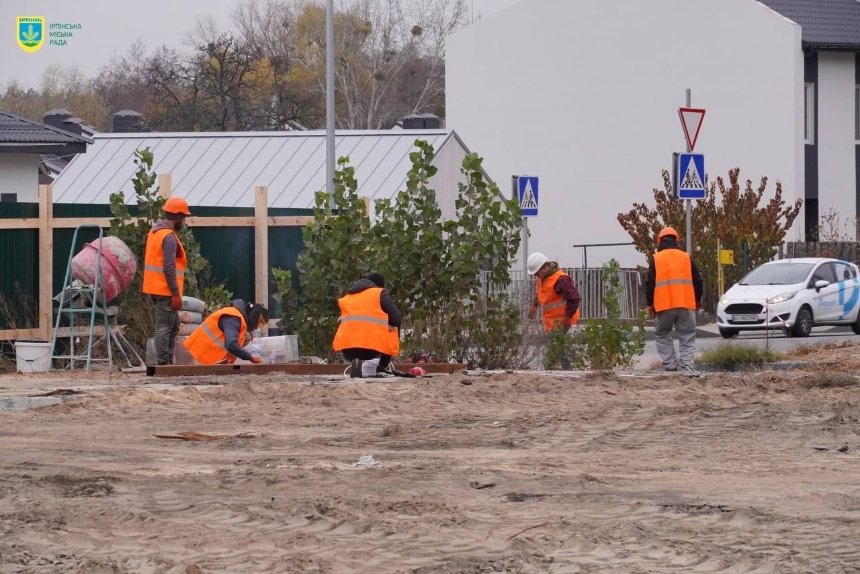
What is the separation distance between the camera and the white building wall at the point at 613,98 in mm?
40906

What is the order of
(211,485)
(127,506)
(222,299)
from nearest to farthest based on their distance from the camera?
(127,506)
(211,485)
(222,299)

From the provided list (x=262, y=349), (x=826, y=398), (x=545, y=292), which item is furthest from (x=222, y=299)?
(x=826, y=398)

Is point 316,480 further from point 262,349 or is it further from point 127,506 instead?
point 262,349

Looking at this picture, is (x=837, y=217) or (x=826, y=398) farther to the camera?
(x=837, y=217)

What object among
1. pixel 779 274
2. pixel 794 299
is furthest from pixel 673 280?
pixel 779 274

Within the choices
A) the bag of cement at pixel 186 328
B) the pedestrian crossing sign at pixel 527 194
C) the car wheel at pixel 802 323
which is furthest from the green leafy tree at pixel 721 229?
the bag of cement at pixel 186 328

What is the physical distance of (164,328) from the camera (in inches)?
665

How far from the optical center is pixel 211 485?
29.8 feet

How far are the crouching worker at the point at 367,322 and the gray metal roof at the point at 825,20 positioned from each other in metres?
27.6

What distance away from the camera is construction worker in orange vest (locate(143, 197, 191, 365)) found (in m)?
16.6

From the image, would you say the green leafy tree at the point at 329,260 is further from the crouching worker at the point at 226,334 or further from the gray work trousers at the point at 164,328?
the gray work trousers at the point at 164,328

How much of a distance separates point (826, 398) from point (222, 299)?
8.03 metres

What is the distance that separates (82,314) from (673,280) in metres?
6.93

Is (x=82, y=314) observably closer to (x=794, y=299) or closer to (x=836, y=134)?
(x=794, y=299)
